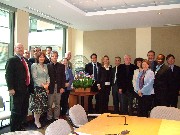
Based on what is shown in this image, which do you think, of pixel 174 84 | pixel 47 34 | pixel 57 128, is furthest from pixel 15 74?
pixel 174 84

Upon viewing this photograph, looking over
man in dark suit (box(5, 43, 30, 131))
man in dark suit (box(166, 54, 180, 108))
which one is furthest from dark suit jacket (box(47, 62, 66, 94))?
man in dark suit (box(166, 54, 180, 108))

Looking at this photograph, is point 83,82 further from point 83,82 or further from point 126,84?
point 126,84

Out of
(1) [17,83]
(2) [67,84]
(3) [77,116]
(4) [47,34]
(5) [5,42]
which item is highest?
(4) [47,34]

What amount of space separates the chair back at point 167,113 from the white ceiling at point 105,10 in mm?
2764

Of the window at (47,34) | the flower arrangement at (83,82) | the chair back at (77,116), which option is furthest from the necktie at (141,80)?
the window at (47,34)

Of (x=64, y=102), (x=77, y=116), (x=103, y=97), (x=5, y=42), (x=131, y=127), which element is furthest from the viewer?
(x=103, y=97)

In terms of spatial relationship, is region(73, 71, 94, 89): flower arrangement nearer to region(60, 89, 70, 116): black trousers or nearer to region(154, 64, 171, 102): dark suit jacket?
region(60, 89, 70, 116): black trousers

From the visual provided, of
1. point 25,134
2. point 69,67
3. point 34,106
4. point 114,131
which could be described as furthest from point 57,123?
point 69,67

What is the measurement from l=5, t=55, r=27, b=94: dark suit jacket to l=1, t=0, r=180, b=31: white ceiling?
133 centimetres

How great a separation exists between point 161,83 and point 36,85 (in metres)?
2.64

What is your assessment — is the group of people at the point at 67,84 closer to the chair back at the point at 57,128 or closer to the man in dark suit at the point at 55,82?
the man in dark suit at the point at 55,82

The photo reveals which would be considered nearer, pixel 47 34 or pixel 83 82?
pixel 83 82

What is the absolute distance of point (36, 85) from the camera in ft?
16.1

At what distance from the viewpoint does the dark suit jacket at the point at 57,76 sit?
17.2 ft
